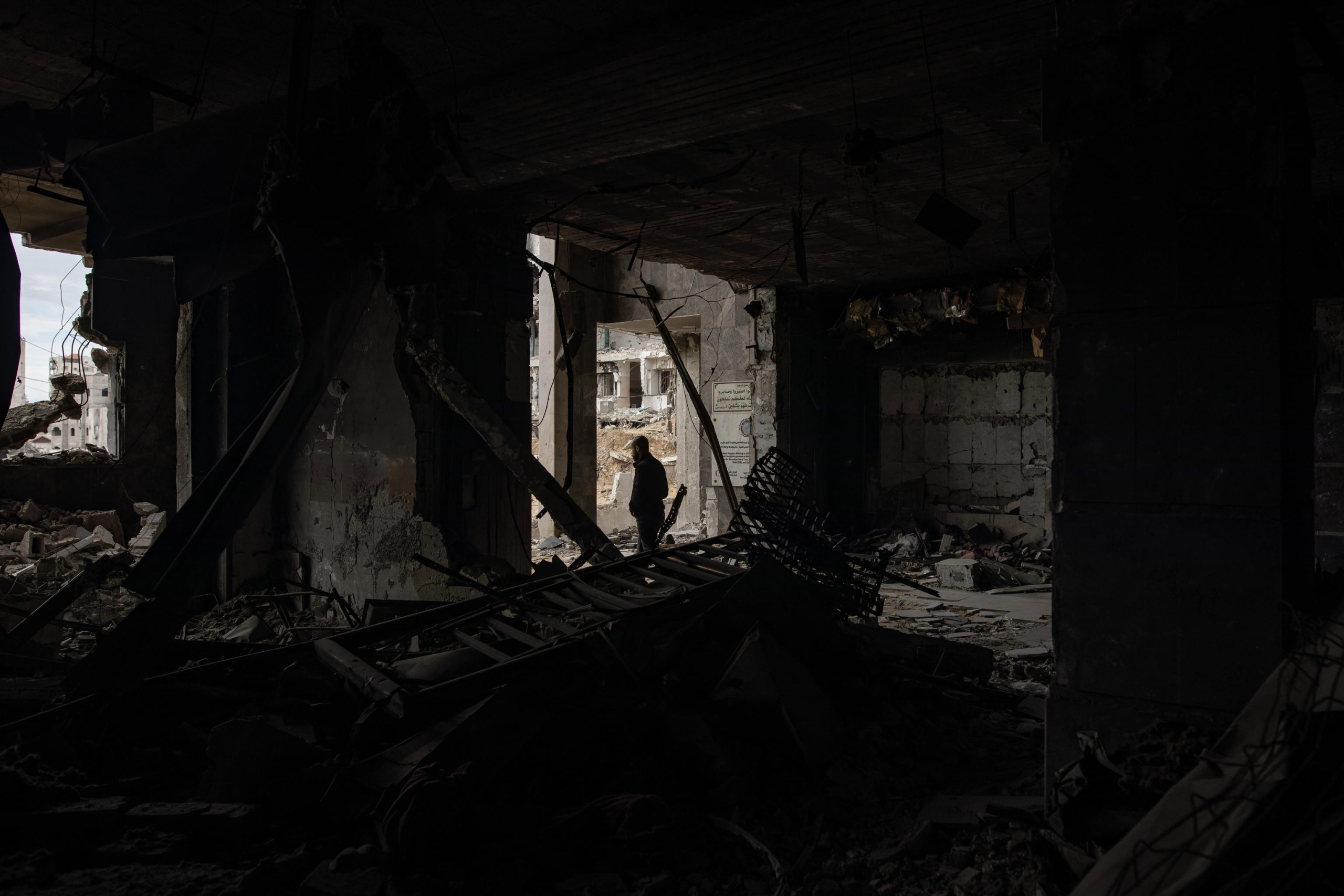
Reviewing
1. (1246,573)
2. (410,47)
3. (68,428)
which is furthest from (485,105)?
(68,428)

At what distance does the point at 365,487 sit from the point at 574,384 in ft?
20.1

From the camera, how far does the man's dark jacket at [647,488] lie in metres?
9.61

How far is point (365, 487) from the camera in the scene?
6.85 m

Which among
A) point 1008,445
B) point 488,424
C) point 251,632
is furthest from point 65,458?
point 1008,445

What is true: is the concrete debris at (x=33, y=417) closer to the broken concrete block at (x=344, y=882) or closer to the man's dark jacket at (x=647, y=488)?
the man's dark jacket at (x=647, y=488)

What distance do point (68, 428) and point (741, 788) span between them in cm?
3342

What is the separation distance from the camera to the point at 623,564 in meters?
5.16

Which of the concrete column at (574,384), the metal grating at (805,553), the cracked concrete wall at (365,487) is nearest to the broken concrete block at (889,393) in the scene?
the concrete column at (574,384)

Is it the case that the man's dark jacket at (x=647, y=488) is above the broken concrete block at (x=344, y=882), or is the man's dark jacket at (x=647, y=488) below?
above

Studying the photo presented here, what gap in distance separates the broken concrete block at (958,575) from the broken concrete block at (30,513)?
11.2m

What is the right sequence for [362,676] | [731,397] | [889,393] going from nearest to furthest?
[362,676]
[731,397]
[889,393]

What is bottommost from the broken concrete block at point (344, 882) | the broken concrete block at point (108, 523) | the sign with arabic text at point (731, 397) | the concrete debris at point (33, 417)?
the broken concrete block at point (344, 882)

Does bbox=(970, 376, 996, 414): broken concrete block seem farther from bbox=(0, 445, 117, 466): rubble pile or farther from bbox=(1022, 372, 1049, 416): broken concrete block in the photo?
bbox=(0, 445, 117, 466): rubble pile

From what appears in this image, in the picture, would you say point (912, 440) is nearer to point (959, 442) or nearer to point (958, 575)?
point (959, 442)
